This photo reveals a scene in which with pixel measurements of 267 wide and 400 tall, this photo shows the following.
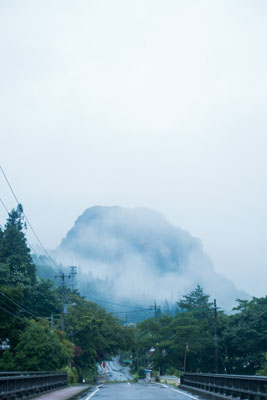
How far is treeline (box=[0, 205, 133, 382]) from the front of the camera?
4112 centimetres

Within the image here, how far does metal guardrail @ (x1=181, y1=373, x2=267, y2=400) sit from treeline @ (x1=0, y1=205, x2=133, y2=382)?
16.2 m

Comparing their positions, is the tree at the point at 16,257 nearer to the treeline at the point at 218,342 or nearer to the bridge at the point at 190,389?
the treeline at the point at 218,342

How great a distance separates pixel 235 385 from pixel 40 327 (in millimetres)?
26419

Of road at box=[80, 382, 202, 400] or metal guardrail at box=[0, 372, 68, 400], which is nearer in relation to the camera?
metal guardrail at box=[0, 372, 68, 400]

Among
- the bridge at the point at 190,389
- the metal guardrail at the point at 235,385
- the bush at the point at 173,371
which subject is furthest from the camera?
the bush at the point at 173,371

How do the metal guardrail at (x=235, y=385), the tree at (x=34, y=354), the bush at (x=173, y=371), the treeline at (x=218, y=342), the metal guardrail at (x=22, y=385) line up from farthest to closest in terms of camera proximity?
the bush at (x=173, y=371)
the treeline at (x=218, y=342)
the tree at (x=34, y=354)
the metal guardrail at (x=22, y=385)
the metal guardrail at (x=235, y=385)

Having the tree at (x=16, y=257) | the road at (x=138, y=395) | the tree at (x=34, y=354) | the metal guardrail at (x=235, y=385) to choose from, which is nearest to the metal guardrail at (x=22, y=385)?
the road at (x=138, y=395)

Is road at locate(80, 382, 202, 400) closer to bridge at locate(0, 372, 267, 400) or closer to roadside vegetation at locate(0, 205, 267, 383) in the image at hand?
bridge at locate(0, 372, 267, 400)

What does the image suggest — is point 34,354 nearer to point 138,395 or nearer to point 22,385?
point 138,395

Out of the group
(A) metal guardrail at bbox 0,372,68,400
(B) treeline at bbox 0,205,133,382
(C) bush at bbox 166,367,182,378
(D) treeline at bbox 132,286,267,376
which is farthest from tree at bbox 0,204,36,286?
(A) metal guardrail at bbox 0,372,68,400

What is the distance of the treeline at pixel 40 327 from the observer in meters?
41.1

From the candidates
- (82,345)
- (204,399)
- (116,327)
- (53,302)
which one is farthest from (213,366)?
(204,399)

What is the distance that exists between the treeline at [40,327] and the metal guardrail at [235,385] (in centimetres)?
1616

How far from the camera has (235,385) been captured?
20.3m
